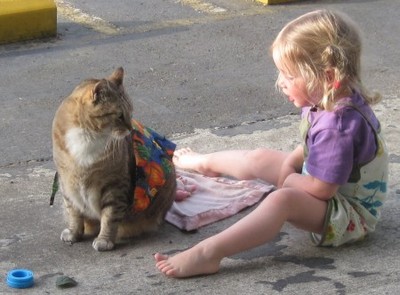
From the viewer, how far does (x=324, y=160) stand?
374 centimetres

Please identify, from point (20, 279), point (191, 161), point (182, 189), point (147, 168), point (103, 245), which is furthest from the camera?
point (191, 161)

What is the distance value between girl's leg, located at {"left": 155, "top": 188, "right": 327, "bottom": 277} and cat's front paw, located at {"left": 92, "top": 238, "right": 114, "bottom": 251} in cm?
28

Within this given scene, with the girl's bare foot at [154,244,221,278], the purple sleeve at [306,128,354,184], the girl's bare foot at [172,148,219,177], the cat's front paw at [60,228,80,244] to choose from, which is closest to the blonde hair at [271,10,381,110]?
the purple sleeve at [306,128,354,184]

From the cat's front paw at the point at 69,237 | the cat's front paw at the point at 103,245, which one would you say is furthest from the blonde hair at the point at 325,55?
the cat's front paw at the point at 69,237

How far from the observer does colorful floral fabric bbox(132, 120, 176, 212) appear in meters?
3.98

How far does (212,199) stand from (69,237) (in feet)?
2.39

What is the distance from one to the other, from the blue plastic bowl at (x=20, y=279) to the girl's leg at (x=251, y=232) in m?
0.51

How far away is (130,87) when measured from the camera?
583cm

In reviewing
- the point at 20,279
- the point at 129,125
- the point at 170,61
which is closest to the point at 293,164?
the point at 129,125

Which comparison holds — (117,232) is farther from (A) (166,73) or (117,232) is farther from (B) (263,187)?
(A) (166,73)

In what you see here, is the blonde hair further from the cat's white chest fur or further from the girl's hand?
the cat's white chest fur

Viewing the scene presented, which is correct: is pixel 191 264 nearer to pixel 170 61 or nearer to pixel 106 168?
pixel 106 168

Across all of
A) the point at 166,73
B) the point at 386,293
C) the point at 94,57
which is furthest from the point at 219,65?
the point at 386,293

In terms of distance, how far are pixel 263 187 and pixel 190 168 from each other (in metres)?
0.43
